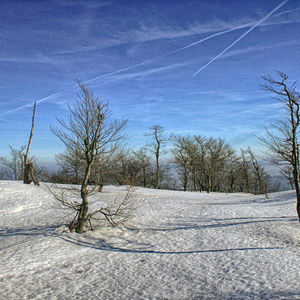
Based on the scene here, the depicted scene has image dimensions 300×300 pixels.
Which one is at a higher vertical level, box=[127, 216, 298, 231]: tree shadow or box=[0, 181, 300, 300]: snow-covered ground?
box=[127, 216, 298, 231]: tree shadow

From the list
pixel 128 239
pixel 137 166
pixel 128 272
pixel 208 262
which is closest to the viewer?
pixel 128 272

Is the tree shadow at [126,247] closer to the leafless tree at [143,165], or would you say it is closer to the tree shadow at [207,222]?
the tree shadow at [207,222]

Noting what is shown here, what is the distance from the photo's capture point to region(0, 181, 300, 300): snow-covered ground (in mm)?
5773

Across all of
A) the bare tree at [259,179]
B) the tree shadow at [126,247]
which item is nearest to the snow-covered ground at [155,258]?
the tree shadow at [126,247]

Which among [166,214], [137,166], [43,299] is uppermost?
[137,166]

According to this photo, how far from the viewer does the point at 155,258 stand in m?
7.92

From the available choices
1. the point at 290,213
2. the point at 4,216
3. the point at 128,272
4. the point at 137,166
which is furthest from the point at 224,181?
the point at 128,272

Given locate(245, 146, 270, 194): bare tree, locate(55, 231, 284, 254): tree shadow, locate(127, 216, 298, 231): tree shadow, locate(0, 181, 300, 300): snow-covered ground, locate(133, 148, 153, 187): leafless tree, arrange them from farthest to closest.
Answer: locate(133, 148, 153, 187): leafless tree
locate(245, 146, 270, 194): bare tree
locate(127, 216, 298, 231): tree shadow
locate(55, 231, 284, 254): tree shadow
locate(0, 181, 300, 300): snow-covered ground

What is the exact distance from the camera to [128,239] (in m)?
9.69

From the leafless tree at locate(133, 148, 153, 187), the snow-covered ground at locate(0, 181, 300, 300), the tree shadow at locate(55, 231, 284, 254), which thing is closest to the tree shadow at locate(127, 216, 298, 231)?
the snow-covered ground at locate(0, 181, 300, 300)

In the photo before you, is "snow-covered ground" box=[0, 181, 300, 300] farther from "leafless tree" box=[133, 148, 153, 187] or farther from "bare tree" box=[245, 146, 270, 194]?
"leafless tree" box=[133, 148, 153, 187]

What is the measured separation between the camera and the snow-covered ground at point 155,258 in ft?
18.9

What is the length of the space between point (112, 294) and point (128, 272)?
4.01 feet

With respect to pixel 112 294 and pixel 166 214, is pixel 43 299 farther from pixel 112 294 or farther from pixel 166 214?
pixel 166 214
